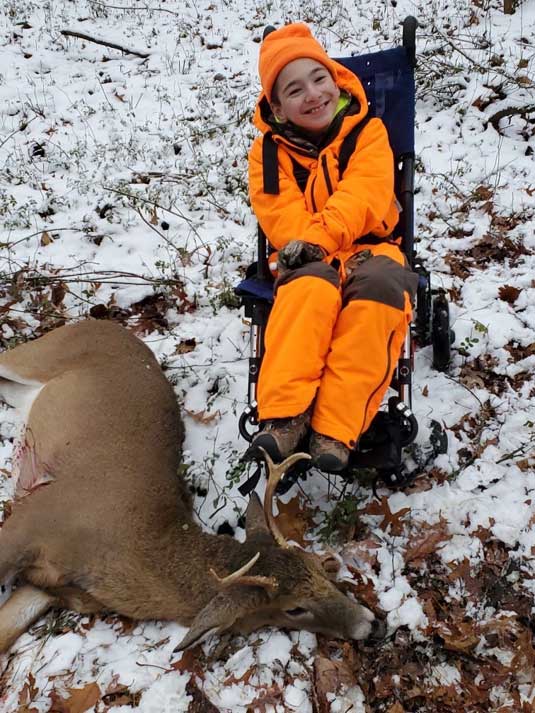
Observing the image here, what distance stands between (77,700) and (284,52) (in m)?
3.94

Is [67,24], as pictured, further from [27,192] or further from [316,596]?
[316,596]

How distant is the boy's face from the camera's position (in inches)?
159

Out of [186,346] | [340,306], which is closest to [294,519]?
[340,306]

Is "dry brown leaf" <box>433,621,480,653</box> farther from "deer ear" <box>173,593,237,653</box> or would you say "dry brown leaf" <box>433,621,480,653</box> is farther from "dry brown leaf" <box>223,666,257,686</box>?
"deer ear" <box>173,593,237,653</box>

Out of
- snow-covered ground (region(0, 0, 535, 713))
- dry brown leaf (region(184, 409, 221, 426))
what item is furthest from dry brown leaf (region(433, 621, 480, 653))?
dry brown leaf (region(184, 409, 221, 426))

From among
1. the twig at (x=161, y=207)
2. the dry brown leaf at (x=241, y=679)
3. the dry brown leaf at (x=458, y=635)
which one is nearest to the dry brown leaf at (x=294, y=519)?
the dry brown leaf at (x=241, y=679)

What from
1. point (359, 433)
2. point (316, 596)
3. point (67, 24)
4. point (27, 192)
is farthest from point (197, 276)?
point (67, 24)

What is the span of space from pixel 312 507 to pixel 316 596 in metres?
0.83

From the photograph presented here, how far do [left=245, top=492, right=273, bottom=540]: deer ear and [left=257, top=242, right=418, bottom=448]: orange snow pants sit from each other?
54 centimetres

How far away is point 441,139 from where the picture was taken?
7.52 m

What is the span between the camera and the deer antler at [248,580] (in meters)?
2.95

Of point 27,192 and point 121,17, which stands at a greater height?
point 121,17

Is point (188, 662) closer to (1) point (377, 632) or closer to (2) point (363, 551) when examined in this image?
(1) point (377, 632)

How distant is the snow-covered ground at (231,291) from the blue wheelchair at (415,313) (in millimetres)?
258
